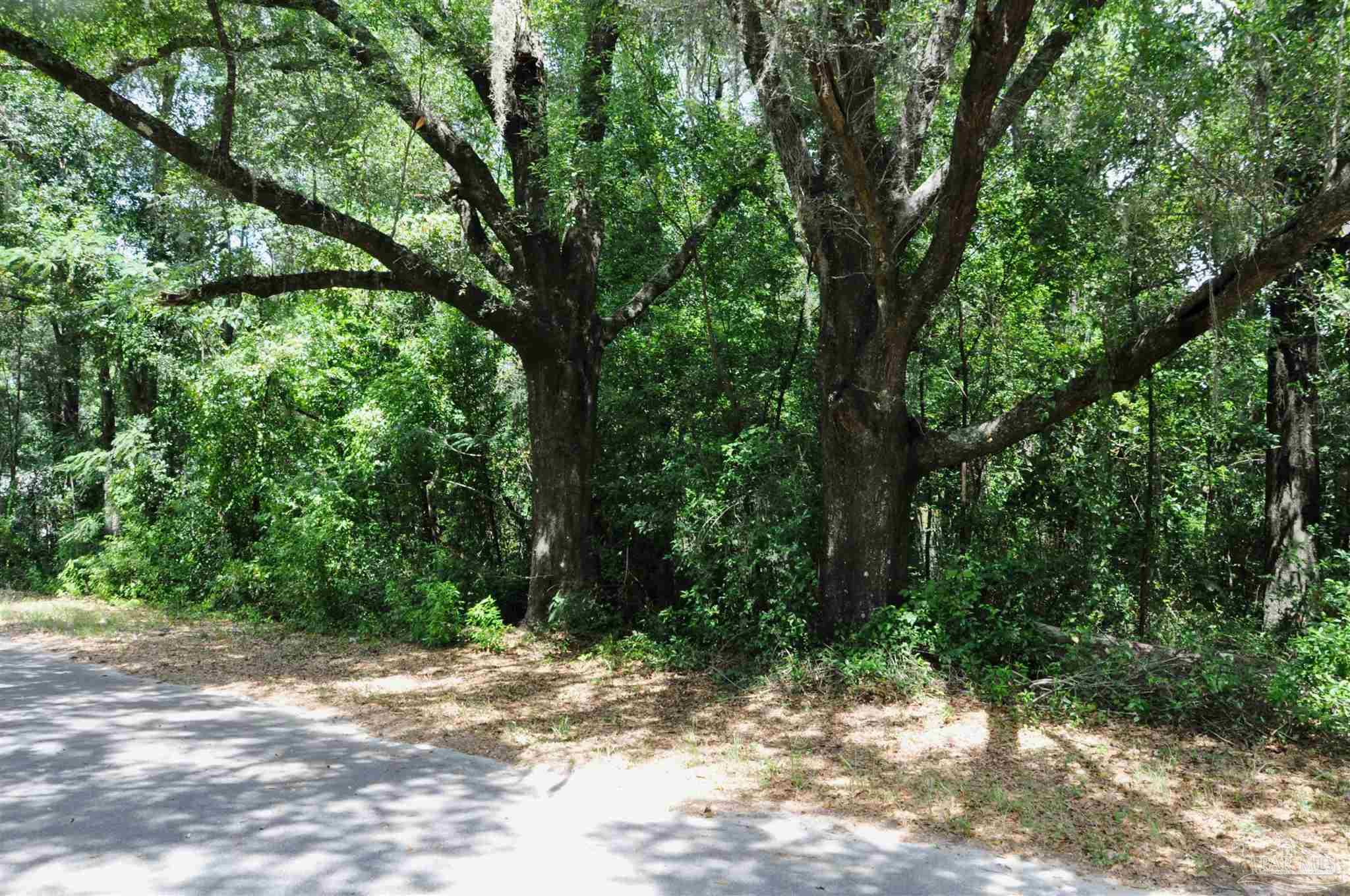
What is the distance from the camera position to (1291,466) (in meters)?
10.6

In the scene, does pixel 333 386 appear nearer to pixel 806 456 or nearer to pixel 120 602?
pixel 120 602

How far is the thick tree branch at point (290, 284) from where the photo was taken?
10586 millimetres

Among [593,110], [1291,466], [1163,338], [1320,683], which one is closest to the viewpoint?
[1320,683]

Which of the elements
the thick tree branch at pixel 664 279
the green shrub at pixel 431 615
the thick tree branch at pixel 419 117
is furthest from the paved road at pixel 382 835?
the thick tree branch at pixel 419 117

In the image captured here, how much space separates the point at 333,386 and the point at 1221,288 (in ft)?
41.5

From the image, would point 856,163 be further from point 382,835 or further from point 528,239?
point 382,835

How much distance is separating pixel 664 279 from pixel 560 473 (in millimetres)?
2932

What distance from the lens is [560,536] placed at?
1173 centimetres

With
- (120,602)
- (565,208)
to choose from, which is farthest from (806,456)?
(120,602)

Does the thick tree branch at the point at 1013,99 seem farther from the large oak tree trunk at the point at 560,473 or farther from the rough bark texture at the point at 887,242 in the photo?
the large oak tree trunk at the point at 560,473

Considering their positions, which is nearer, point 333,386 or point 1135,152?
point 1135,152

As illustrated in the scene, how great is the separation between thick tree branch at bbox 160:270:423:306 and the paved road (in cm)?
539

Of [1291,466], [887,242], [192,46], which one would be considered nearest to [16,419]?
[192,46]

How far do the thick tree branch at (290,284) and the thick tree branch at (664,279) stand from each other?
2652 millimetres
